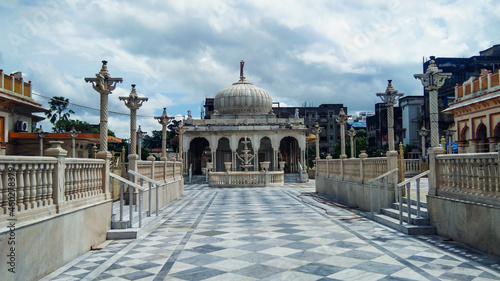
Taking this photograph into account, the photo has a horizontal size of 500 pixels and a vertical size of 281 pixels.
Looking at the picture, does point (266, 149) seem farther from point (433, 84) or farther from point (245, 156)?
point (433, 84)

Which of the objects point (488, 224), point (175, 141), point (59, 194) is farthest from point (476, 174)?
point (175, 141)

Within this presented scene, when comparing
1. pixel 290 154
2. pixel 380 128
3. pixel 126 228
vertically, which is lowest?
pixel 126 228

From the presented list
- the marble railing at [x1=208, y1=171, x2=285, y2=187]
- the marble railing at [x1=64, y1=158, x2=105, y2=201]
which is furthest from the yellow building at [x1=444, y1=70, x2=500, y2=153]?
the marble railing at [x1=64, y1=158, x2=105, y2=201]

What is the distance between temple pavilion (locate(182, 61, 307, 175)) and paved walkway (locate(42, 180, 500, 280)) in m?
25.7

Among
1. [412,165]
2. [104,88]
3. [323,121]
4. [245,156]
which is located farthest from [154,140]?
[104,88]

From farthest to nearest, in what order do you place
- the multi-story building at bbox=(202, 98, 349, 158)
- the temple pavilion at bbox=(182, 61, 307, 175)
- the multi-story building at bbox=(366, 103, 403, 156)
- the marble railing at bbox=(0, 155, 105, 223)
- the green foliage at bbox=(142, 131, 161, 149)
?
the green foliage at bbox=(142, 131, 161, 149) → the multi-story building at bbox=(202, 98, 349, 158) → the multi-story building at bbox=(366, 103, 403, 156) → the temple pavilion at bbox=(182, 61, 307, 175) → the marble railing at bbox=(0, 155, 105, 223)

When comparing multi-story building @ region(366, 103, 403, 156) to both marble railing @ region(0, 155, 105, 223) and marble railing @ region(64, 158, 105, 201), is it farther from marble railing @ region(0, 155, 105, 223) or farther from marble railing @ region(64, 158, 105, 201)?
marble railing @ region(0, 155, 105, 223)

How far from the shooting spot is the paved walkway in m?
5.62

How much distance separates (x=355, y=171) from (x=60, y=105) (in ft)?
124

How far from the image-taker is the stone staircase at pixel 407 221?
852 centimetres

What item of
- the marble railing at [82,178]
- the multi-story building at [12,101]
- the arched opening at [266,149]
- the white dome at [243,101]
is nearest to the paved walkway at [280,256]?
the marble railing at [82,178]

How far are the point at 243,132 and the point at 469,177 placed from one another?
30361mm

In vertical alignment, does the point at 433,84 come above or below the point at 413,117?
below

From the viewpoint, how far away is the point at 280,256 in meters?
6.64
